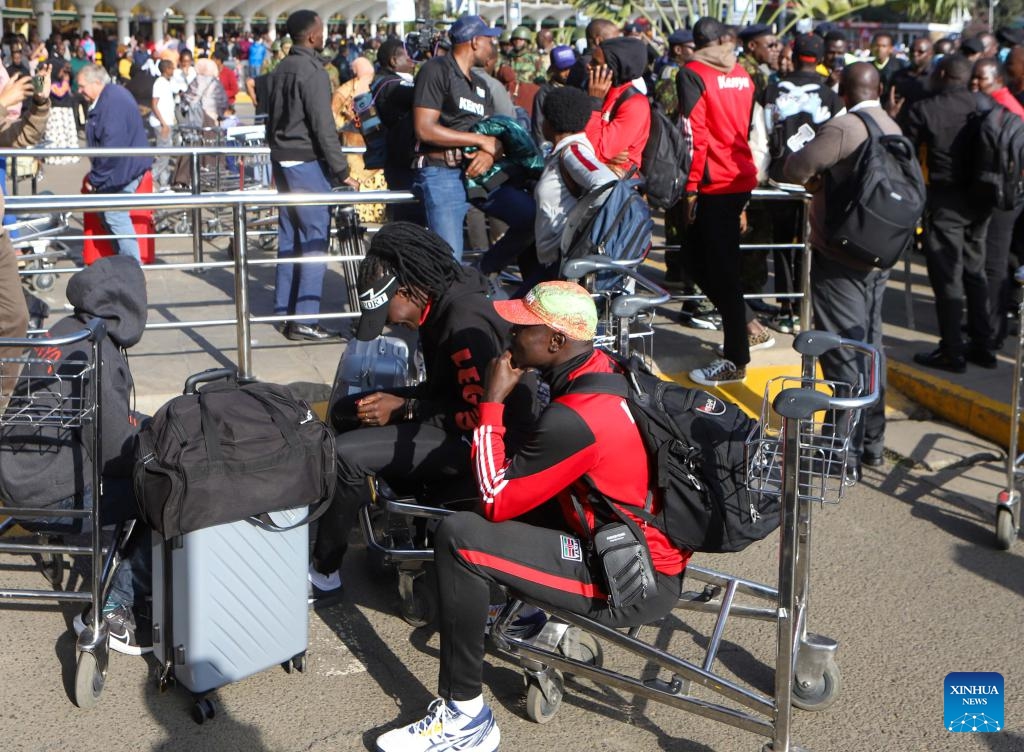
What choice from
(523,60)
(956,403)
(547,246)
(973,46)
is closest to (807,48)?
(973,46)

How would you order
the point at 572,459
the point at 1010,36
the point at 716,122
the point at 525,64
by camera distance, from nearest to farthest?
the point at 572,459 → the point at 716,122 → the point at 1010,36 → the point at 525,64

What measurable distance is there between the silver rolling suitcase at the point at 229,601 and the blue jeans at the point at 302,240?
3.73 metres

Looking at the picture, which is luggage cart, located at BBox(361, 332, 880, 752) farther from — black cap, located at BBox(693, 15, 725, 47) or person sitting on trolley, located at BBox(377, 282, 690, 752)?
black cap, located at BBox(693, 15, 725, 47)

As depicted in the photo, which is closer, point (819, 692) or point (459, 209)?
point (819, 692)

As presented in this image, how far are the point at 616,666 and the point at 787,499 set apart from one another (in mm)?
1161

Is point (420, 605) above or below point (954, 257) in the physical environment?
below

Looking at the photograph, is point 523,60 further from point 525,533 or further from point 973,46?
point 525,533

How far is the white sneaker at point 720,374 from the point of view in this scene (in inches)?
282

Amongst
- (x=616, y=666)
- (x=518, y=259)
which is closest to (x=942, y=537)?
(x=616, y=666)

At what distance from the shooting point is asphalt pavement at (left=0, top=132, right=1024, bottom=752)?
3895 millimetres

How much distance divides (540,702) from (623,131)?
378cm

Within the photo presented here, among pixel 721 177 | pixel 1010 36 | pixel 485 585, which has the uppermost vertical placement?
pixel 1010 36

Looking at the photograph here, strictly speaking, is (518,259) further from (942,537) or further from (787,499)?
(787,499)

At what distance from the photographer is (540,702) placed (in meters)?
3.94
